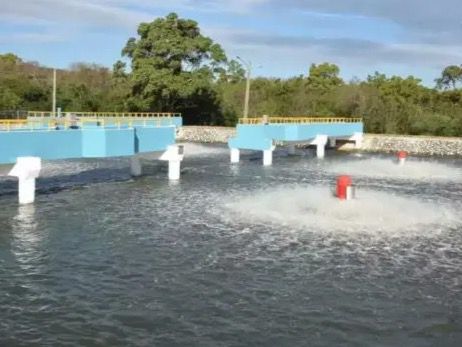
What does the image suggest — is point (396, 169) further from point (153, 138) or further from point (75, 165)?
point (75, 165)

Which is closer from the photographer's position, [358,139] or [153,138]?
[153,138]

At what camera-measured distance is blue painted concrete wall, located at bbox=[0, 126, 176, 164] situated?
1068 inches

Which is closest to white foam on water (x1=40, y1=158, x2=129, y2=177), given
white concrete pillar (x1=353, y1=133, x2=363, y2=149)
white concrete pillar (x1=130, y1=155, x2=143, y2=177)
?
white concrete pillar (x1=130, y1=155, x2=143, y2=177)

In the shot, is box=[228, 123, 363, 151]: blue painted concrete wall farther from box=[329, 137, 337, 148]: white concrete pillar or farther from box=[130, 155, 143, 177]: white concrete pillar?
box=[130, 155, 143, 177]: white concrete pillar

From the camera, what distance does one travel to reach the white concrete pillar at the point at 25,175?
26641mm

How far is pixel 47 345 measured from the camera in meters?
11.7

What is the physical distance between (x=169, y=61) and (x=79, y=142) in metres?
40.1

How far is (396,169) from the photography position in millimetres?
45531

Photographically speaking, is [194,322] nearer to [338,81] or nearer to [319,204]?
[319,204]

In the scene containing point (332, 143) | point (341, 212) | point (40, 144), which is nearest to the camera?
point (341, 212)

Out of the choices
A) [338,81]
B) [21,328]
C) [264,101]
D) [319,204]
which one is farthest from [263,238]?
[338,81]

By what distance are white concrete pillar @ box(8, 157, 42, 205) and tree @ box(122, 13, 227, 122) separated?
41.4 meters

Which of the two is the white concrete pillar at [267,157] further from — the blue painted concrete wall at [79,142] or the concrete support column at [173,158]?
the blue painted concrete wall at [79,142]

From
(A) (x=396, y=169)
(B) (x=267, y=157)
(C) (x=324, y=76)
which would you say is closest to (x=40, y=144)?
(B) (x=267, y=157)
